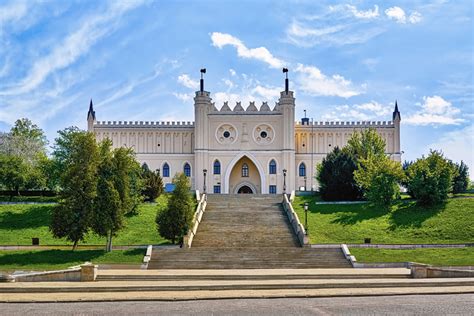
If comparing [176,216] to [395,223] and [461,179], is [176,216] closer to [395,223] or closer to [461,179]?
[395,223]

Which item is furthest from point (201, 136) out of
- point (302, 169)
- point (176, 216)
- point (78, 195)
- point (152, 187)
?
point (78, 195)

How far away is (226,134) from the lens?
61.0 meters

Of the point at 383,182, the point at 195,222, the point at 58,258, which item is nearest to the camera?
the point at 58,258

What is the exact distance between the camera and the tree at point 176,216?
1357 inches

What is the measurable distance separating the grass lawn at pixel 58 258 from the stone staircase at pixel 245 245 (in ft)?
4.54

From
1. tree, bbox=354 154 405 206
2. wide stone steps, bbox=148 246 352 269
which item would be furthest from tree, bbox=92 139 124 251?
tree, bbox=354 154 405 206

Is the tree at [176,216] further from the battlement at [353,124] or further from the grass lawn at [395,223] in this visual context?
the battlement at [353,124]

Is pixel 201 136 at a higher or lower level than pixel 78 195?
higher

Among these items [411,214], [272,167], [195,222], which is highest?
[272,167]

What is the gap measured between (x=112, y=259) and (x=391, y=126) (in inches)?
1561

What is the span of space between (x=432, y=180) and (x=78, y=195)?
24248 millimetres

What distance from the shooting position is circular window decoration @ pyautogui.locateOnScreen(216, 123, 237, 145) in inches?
2394

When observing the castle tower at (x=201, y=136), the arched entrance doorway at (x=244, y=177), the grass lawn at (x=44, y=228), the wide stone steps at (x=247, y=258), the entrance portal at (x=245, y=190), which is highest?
the castle tower at (x=201, y=136)

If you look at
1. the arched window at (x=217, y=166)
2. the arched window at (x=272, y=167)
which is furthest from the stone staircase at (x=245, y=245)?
the arched window at (x=217, y=166)
